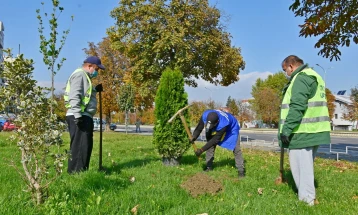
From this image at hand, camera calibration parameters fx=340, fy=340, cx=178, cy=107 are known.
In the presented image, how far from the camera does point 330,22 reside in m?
7.89

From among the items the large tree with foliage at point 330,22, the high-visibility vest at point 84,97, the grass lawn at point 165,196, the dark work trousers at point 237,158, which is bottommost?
the grass lawn at point 165,196

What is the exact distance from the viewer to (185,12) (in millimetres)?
18453

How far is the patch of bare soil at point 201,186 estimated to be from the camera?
454cm

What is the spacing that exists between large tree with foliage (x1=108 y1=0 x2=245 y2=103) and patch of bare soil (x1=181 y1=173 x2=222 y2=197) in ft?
42.8

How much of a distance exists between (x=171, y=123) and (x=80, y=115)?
232 centimetres

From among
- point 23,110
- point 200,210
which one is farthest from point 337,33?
point 23,110

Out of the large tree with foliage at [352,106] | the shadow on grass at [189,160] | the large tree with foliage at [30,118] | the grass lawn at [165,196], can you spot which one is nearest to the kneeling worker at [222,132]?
the grass lawn at [165,196]

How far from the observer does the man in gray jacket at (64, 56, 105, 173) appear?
5.55 metres

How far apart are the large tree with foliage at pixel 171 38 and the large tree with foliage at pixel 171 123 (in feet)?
33.0

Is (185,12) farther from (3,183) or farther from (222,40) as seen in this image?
(3,183)

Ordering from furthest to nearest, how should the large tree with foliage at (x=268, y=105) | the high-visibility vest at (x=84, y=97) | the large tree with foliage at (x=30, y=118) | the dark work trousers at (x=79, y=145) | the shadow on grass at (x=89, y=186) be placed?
the large tree with foliage at (x=268, y=105) < the dark work trousers at (x=79, y=145) < the high-visibility vest at (x=84, y=97) < the shadow on grass at (x=89, y=186) < the large tree with foliage at (x=30, y=118)

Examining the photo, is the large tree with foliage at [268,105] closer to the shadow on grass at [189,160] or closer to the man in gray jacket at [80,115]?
the shadow on grass at [189,160]

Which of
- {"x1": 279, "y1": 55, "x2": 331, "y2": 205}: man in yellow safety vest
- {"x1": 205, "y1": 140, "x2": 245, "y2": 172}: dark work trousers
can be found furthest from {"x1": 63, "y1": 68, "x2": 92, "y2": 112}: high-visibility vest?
{"x1": 279, "y1": 55, "x2": 331, "y2": 205}: man in yellow safety vest

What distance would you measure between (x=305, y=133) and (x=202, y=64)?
50.0ft
